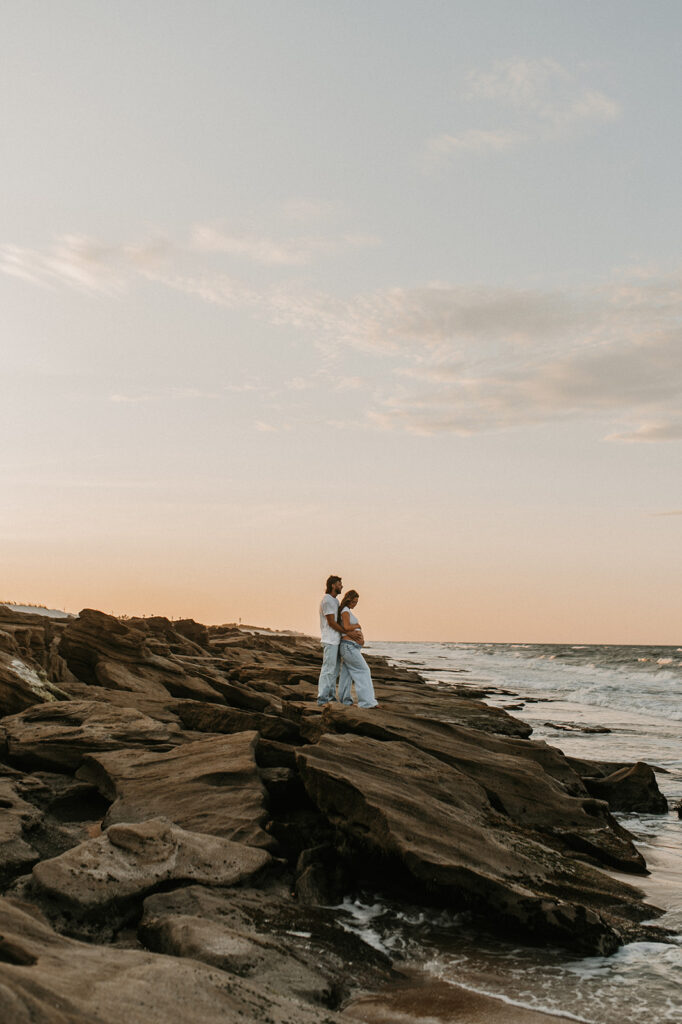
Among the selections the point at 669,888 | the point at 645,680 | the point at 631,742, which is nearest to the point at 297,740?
the point at 669,888

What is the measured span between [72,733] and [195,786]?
227cm

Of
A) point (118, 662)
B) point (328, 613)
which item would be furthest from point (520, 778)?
point (118, 662)

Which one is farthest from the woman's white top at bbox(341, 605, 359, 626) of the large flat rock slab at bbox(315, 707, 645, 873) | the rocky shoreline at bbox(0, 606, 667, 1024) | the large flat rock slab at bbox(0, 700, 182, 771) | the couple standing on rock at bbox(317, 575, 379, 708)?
the large flat rock slab at bbox(0, 700, 182, 771)

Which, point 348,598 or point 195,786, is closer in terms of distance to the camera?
point 195,786

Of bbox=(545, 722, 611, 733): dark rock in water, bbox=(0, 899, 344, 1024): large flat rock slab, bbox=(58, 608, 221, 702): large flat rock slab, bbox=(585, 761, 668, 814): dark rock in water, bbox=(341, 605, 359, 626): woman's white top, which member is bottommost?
bbox=(545, 722, 611, 733): dark rock in water

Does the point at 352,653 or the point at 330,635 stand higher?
the point at 330,635

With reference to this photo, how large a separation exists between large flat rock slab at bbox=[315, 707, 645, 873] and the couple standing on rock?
3267mm

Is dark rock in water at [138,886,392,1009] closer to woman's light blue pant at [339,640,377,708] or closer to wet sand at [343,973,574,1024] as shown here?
wet sand at [343,973,574,1024]

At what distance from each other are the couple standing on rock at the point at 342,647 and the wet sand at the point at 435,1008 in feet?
28.6

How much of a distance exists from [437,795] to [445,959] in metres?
2.24

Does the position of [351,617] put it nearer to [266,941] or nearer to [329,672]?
[329,672]

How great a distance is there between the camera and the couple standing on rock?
1392 centimetres

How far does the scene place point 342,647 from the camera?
1427 cm

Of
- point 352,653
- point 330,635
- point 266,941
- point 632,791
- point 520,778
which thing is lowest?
point 632,791
